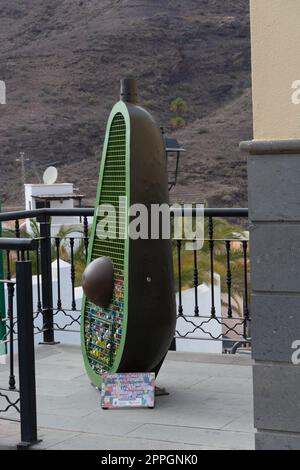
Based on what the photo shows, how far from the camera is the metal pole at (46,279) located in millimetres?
6742

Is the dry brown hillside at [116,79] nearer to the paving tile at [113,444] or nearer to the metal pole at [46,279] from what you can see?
the metal pole at [46,279]

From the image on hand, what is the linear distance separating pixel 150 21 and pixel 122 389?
66.0 meters

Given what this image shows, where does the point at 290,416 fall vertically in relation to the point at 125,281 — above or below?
below

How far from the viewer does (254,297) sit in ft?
11.5

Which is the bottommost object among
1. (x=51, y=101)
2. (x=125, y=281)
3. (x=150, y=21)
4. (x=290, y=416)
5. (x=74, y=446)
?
(x=74, y=446)

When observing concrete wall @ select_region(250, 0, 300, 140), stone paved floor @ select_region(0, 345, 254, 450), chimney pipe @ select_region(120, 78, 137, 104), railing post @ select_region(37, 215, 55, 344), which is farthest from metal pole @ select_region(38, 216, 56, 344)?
concrete wall @ select_region(250, 0, 300, 140)

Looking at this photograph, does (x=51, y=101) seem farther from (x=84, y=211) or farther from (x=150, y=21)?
(x=84, y=211)

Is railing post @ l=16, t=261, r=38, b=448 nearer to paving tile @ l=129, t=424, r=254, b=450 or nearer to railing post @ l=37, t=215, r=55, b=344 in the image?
paving tile @ l=129, t=424, r=254, b=450

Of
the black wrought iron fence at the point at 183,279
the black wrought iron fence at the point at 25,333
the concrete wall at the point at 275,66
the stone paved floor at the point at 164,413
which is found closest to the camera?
the concrete wall at the point at 275,66

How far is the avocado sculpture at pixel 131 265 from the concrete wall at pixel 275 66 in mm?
1446

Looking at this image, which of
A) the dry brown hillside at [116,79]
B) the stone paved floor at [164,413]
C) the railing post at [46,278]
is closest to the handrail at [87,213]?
the railing post at [46,278]

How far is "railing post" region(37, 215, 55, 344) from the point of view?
22.1ft

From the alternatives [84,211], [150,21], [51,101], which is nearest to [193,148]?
[51,101]

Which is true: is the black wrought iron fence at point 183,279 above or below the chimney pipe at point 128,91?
below
